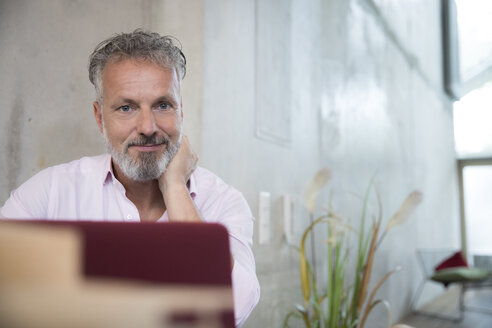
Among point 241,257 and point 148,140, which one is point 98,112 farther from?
point 241,257

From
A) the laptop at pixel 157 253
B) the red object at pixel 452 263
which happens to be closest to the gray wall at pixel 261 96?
the red object at pixel 452 263

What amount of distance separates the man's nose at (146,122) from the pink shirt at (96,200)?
0.18 metres

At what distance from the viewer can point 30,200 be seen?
1175 millimetres

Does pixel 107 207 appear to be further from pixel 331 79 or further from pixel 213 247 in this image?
pixel 331 79

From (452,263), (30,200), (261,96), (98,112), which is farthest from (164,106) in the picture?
(452,263)

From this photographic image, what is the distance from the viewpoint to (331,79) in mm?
3002

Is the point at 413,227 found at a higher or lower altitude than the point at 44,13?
lower

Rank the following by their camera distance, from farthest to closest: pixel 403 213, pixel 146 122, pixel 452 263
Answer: pixel 452 263 < pixel 403 213 < pixel 146 122

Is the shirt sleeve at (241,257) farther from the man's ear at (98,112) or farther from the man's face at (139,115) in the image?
the man's ear at (98,112)

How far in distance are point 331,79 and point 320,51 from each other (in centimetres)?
24

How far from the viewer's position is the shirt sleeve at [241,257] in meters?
0.96

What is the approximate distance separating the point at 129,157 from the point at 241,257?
17.0 inches

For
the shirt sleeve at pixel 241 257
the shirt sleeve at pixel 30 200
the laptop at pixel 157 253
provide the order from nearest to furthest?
1. the laptop at pixel 157 253
2. the shirt sleeve at pixel 241 257
3. the shirt sleeve at pixel 30 200

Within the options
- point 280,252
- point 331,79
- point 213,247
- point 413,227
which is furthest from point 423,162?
point 213,247
